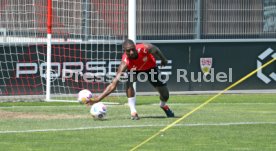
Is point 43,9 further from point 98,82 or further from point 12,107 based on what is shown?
point 12,107

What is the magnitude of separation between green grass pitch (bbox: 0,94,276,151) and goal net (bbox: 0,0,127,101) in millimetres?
2900

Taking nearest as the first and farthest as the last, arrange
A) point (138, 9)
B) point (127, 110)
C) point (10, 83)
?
point (127, 110) → point (10, 83) → point (138, 9)

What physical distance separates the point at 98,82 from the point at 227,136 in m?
10.6

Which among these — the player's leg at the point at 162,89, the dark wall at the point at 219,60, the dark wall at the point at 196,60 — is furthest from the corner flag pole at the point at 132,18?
the dark wall at the point at 219,60

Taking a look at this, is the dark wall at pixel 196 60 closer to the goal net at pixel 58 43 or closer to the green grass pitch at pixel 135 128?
the goal net at pixel 58 43

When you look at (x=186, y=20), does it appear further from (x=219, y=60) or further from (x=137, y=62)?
(x=137, y=62)

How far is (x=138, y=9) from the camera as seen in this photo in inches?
987

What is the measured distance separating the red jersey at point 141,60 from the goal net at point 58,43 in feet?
22.9

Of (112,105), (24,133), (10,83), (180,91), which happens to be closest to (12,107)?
(112,105)

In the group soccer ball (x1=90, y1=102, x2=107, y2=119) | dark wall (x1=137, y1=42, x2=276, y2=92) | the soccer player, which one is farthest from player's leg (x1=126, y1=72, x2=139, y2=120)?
dark wall (x1=137, y1=42, x2=276, y2=92)

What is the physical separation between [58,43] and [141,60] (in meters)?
7.68

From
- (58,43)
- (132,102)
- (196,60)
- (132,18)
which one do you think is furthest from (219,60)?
(132,102)

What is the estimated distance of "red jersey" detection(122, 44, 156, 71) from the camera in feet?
52.1

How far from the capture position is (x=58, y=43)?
2328 cm
